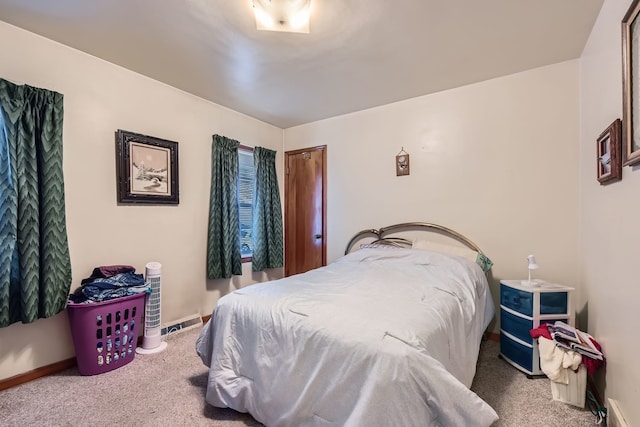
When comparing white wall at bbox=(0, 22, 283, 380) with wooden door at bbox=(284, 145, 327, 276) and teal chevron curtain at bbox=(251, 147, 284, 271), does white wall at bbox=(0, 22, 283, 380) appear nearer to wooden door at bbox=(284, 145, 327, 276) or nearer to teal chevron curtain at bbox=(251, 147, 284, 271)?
teal chevron curtain at bbox=(251, 147, 284, 271)

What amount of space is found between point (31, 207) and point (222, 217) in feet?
5.18

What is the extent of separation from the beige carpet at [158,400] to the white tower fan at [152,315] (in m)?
0.23

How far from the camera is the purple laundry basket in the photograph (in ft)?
6.91

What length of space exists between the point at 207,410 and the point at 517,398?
77.2 inches

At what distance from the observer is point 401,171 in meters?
3.29

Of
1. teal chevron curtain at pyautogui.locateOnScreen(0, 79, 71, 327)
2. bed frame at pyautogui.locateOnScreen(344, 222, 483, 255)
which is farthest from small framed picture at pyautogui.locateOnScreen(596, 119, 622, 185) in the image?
teal chevron curtain at pyautogui.locateOnScreen(0, 79, 71, 327)

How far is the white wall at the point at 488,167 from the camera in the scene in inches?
97.3

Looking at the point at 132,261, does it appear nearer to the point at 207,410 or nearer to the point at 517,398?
the point at 207,410

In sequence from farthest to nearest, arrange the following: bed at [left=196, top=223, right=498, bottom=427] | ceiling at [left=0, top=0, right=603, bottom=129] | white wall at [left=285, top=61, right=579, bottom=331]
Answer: white wall at [left=285, top=61, right=579, bottom=331] → ceiling at [left=0, top=0, right=603, bottom=129] → bed at [left=196, top=223, right=498, bottom=427]

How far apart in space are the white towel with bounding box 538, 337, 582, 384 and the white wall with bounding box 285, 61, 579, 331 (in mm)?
955

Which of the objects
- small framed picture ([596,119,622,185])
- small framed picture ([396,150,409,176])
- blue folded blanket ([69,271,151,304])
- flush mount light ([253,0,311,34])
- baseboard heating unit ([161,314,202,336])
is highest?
flush mount light ([253,0,311,34])

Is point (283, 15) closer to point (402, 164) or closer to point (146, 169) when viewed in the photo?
point (146, 169)

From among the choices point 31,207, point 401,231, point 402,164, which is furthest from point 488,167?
point 31,207

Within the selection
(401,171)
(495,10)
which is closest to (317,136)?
(401,171)
